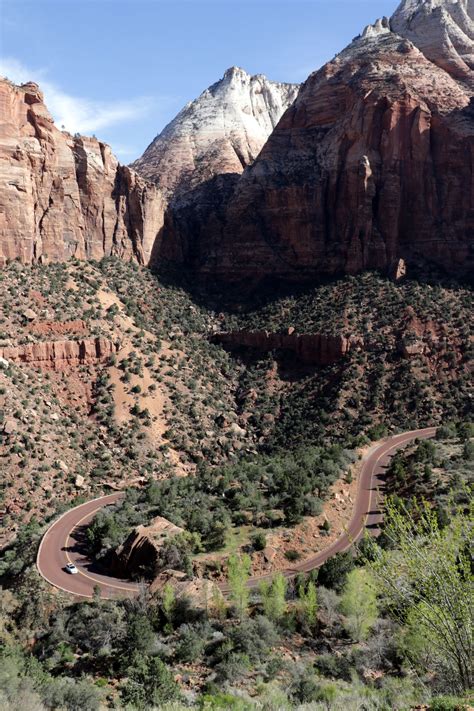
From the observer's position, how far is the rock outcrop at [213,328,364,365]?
6250cm

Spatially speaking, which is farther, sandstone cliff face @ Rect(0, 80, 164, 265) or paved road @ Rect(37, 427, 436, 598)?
sandstone cliff face @ Rect(0, 80, 164, 265)

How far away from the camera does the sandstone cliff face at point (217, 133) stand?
4513 inches

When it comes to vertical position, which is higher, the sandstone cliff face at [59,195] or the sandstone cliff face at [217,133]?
the sandstone cliff face at [217,133]

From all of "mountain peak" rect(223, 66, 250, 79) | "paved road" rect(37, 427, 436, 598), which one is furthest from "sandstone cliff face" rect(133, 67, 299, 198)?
"paved road" rect(37, 427, 436, 598)

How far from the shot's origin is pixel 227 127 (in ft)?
420

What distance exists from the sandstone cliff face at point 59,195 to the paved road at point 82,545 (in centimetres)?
3364

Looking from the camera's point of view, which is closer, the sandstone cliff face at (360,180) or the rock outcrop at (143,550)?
the rock outcrop at (143,550)

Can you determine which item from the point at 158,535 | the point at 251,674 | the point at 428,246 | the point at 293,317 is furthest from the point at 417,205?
the point at 251,674

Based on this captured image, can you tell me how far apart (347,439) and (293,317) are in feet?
79.4

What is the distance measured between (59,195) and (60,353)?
22705 millimetres

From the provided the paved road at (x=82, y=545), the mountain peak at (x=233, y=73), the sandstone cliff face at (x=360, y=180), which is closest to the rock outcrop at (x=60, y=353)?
the paved road at (x=82, y=545)

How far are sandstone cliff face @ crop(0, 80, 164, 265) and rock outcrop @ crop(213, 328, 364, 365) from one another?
19.4 meters

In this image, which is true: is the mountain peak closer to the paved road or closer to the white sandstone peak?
the white sandstone peak

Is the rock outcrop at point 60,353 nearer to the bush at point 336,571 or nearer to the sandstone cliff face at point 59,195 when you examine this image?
the sandstone cliff face at point 59,195
